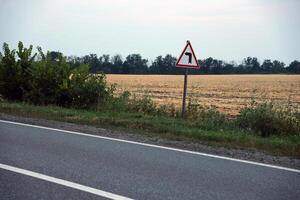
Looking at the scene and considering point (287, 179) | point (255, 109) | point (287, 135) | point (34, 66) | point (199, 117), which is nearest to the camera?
point (287, 179)

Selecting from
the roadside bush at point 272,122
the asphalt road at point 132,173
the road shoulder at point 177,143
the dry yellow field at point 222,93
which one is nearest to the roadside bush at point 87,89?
the dry yellow field at point 222,93

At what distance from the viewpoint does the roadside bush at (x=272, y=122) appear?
36.5 feet

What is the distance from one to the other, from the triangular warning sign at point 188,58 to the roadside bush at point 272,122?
2.40 m

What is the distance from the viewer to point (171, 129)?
10.8m

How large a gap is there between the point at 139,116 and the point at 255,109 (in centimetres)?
→ 363

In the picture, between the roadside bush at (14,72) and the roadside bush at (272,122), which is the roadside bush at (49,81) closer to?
the roadside bush at (14,72)

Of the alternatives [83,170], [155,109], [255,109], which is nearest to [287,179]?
[83,170]

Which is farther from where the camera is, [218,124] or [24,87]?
[24,87]

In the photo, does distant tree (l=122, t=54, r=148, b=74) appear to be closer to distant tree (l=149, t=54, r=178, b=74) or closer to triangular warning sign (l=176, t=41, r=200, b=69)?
distant tree (l=149, t=54, r=178, b=74)

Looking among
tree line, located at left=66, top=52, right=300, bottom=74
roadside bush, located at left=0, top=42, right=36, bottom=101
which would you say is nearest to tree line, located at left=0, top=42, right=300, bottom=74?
tree line, located at left=66, top=52, right=300, bottom=74

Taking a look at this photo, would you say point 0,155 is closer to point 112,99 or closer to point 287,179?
point 287,179

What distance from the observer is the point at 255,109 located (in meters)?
11.6

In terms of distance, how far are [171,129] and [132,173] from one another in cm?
460

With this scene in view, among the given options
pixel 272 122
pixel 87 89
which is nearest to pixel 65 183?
pixel 272 122
